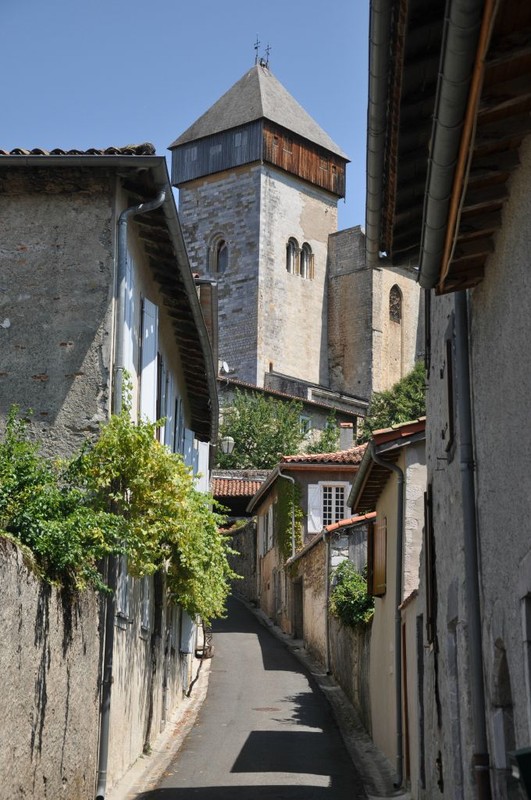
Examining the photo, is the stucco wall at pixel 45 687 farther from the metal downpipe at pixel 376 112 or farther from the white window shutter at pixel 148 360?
the metal downpipe at pixel 376 112

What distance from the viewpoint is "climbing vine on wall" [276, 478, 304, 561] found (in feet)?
108

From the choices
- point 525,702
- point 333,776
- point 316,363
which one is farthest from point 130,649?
point 316,363

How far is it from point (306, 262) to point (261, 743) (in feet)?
182

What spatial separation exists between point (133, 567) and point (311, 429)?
45861 millimetres

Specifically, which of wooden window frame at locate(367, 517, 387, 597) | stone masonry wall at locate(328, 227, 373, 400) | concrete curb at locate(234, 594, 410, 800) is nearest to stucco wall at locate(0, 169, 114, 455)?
concrete curb at locate(234, 594, 410, 800)

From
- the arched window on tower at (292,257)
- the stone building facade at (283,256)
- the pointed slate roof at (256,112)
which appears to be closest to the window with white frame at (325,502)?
the stone building facade at (283,256)

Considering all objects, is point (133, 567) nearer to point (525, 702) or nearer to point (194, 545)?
point (194, 545)

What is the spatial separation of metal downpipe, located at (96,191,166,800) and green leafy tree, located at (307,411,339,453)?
3938 cm

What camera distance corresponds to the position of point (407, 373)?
235ft

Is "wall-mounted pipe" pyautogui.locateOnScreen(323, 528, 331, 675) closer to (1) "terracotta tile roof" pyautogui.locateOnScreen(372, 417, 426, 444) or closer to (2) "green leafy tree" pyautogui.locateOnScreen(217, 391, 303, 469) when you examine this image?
(1) "terracotta tile roof" pyautogui.locateOnScreen(372, 417, 426, 444)

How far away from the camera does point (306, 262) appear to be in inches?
2785

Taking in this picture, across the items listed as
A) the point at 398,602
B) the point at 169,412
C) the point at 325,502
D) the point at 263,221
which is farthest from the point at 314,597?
the point at 263,221

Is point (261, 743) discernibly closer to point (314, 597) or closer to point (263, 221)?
point (314, 597)

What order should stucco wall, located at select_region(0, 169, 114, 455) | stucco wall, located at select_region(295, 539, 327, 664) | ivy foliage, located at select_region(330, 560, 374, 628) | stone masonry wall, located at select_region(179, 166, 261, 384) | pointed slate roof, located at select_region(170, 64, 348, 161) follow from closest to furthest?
stucco wall, located at select_region(0, 169, 114, 455) → ivy foliage, located at select_region(330, 560, 374, 628) → stucco wall, located at select_region(295, 539, 327, 664) → stone masonry wall, located at select_region(179, 166, 261, 384) → pointed slate roof, located at select_region(170, 64, 348, 161)
